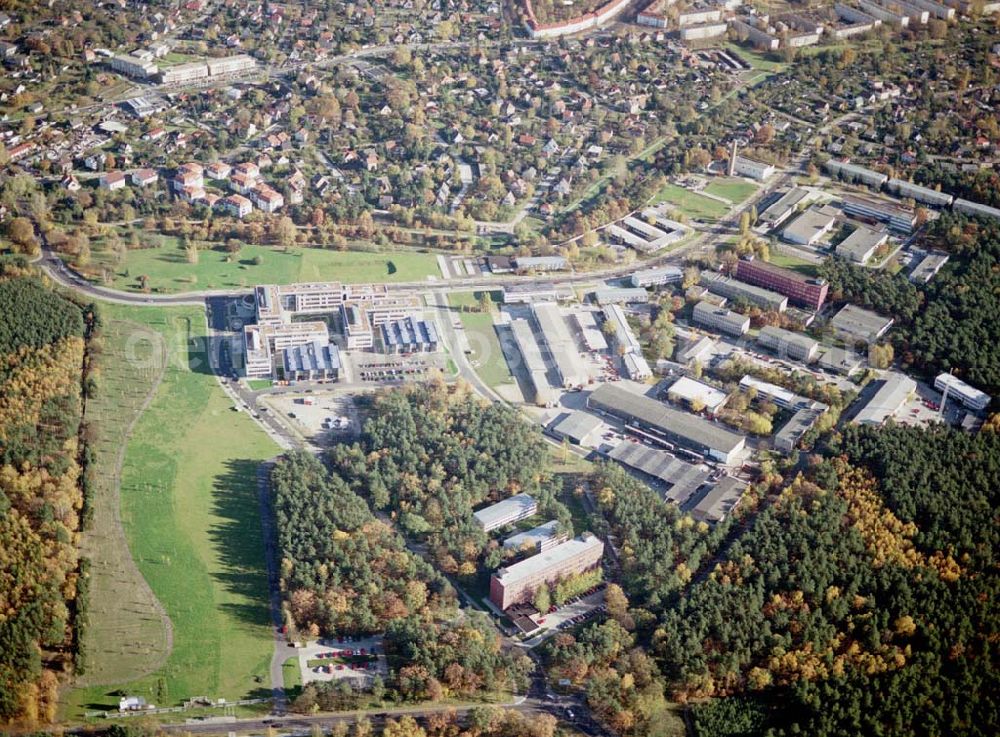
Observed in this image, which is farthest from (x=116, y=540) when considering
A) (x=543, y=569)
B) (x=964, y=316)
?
(x=964, y=316)

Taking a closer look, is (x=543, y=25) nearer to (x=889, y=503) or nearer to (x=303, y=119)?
(x=303, y=119)

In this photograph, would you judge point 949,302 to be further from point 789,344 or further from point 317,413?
point 317,413

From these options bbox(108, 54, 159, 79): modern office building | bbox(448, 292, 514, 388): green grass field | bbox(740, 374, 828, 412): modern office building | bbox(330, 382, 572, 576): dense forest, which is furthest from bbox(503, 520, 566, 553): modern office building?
bbox(108, 54, 159, 79): modern office building

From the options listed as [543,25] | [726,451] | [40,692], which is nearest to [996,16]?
[543,25]

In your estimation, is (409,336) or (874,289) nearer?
(409,336)

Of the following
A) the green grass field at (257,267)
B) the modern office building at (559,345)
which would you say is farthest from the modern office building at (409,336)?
the modern office building at (559,345)

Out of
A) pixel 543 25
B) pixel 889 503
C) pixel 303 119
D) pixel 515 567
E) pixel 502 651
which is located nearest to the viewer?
pixel 502 651
